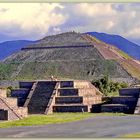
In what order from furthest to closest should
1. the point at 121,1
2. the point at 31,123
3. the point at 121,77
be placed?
the point at 121,77, the point at 31,123, the point at 121,1

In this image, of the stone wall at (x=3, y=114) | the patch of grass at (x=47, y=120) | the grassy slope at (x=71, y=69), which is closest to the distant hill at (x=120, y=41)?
the grassy slope at (x=71, y=69)

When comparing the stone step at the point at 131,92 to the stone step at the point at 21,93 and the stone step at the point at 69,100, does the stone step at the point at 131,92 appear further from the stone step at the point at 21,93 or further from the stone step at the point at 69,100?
the stone step at the point at 21,93

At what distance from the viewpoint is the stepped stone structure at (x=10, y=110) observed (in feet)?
99.5

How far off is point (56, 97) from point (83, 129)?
35.3ft

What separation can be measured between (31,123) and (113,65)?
39627mm

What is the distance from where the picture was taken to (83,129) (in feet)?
83.9

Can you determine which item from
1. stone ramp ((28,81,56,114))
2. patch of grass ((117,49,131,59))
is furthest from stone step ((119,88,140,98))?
patch of grass ((117,49,131,59))

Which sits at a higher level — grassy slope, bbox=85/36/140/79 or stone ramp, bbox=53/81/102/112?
grassy slope, bbox=85/36/140/79

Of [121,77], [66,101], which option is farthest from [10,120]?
[121,77]

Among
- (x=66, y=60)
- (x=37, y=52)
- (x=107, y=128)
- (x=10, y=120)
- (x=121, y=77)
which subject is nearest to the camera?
(x=107, y=128)

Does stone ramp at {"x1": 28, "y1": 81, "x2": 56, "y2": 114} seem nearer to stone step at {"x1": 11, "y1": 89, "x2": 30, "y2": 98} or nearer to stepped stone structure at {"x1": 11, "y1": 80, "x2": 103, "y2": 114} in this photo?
stepped stone structure at {"x1": 11, "y1": 80, "x2": 103, "y2": 114}

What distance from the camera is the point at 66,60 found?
69.1m

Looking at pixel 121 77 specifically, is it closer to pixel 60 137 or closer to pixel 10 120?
pixel 10 120

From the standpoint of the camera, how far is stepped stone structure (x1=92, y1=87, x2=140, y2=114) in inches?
1358
